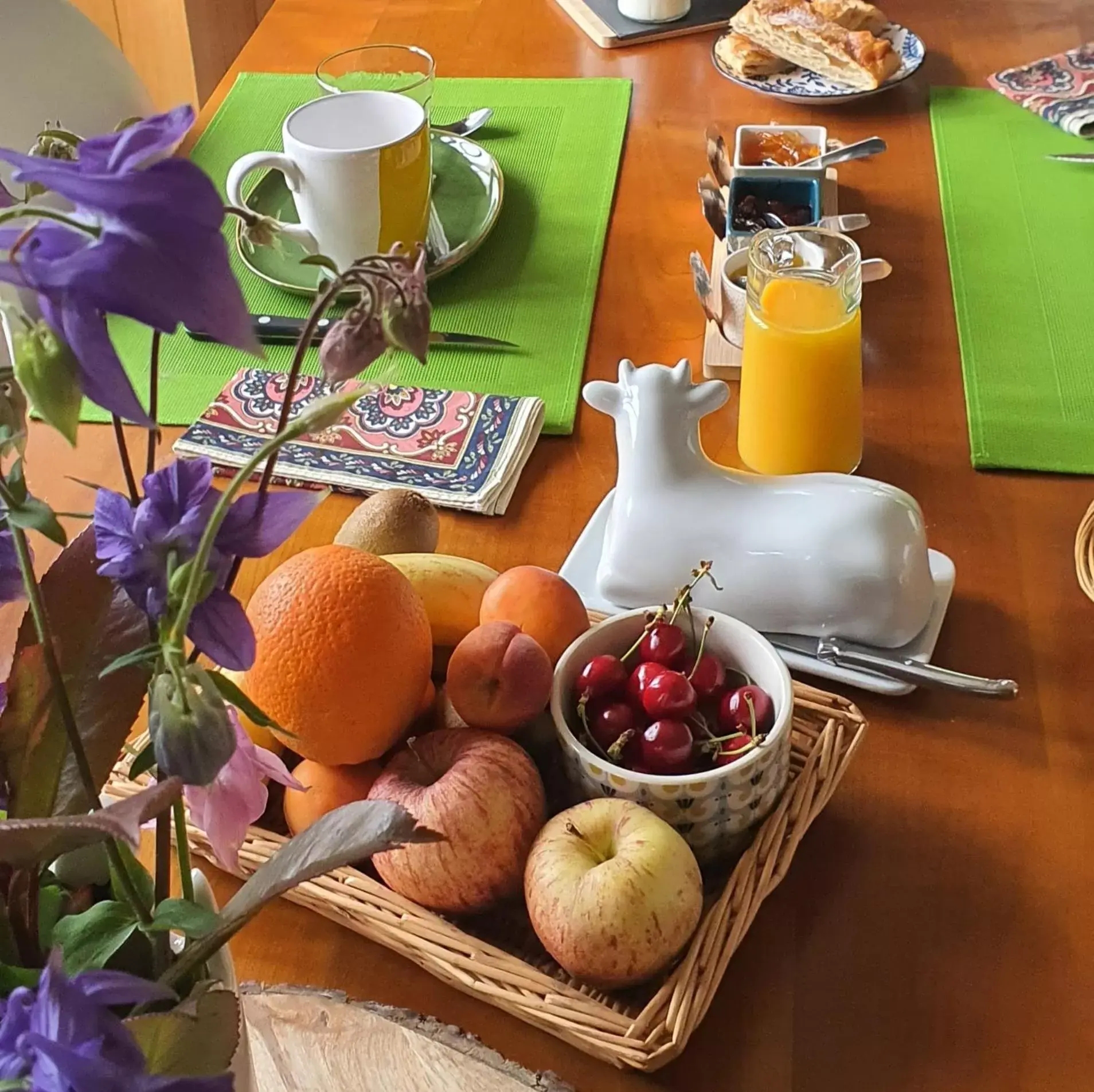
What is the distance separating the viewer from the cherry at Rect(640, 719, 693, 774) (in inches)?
21.6

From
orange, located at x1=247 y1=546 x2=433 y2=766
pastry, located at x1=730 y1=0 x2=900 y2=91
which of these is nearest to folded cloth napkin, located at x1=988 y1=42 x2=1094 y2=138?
pastry, located at x1=730 y1=0 x2=900 y2=91

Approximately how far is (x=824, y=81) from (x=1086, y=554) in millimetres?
698

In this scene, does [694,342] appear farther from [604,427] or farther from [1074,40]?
[1074,40]

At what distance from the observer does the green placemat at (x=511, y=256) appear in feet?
3.01

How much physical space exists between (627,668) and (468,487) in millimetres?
247

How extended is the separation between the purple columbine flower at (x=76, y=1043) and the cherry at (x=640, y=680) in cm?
31

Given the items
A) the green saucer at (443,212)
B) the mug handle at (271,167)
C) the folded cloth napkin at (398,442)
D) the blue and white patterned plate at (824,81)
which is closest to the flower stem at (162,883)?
the folded cloth napkin at (398,442)

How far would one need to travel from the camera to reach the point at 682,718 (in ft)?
1.85

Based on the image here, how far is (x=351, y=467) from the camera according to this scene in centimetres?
83

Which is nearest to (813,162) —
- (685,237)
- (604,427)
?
(685,237)

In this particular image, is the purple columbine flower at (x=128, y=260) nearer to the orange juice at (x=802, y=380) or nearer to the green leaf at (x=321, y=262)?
the green leaf at (x=321, y=262)

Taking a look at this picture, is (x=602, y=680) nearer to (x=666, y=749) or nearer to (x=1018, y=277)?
(x=666, y=749)

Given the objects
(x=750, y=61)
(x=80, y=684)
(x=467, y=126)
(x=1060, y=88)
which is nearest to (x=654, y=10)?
(x=750, y=61)

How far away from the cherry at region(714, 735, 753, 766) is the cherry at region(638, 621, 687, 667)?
5cm
